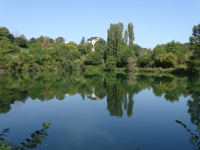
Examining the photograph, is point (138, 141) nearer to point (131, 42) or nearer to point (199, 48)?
point (199, 48)

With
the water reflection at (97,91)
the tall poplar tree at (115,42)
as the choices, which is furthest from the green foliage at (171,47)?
the water reflection at (97,91)

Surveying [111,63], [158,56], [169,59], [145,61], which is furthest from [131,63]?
[169,59]

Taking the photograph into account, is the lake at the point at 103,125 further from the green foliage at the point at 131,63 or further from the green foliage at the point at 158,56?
the green foliage at the point at 131,63

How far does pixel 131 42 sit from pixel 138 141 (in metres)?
51.8

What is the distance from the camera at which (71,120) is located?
7012 millimetres

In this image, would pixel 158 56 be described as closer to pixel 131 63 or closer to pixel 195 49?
pixel 131 63

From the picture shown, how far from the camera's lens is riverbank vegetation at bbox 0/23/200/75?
3769 centimetres

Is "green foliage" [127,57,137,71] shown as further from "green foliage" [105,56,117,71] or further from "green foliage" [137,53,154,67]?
"green foliage" [105,56,117,71]

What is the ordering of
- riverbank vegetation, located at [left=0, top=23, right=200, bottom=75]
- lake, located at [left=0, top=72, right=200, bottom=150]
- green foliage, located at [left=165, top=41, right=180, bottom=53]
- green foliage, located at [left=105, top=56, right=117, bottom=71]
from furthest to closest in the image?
green foliage, located at [left=105, top=56, right=117, bottom=71]
green foliage, located at [left=165, top=41, right=180, bottom=53]
riverbank vegetation, located at [left=0, top=23, right=200, bottom=75]
lake, located at [left=0, top=72, right=200, bottom=150]

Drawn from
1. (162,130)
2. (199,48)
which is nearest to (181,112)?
(162,130)

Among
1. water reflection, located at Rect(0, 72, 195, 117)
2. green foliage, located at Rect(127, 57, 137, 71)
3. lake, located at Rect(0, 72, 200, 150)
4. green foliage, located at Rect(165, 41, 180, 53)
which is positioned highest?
green foliage, located at Rect(165, 41, 180, 53)

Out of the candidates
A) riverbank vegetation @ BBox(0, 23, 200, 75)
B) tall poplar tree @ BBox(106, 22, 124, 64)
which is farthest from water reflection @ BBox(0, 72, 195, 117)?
tall poplar tree @ BBox(106, 22, 124, 64)

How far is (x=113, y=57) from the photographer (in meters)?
49.1

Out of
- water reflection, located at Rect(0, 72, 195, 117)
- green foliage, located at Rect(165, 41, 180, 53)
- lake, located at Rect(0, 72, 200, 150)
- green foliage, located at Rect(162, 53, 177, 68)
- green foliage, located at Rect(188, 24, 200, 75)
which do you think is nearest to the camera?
lake, located at Rect(0, 72, 200, 150)
